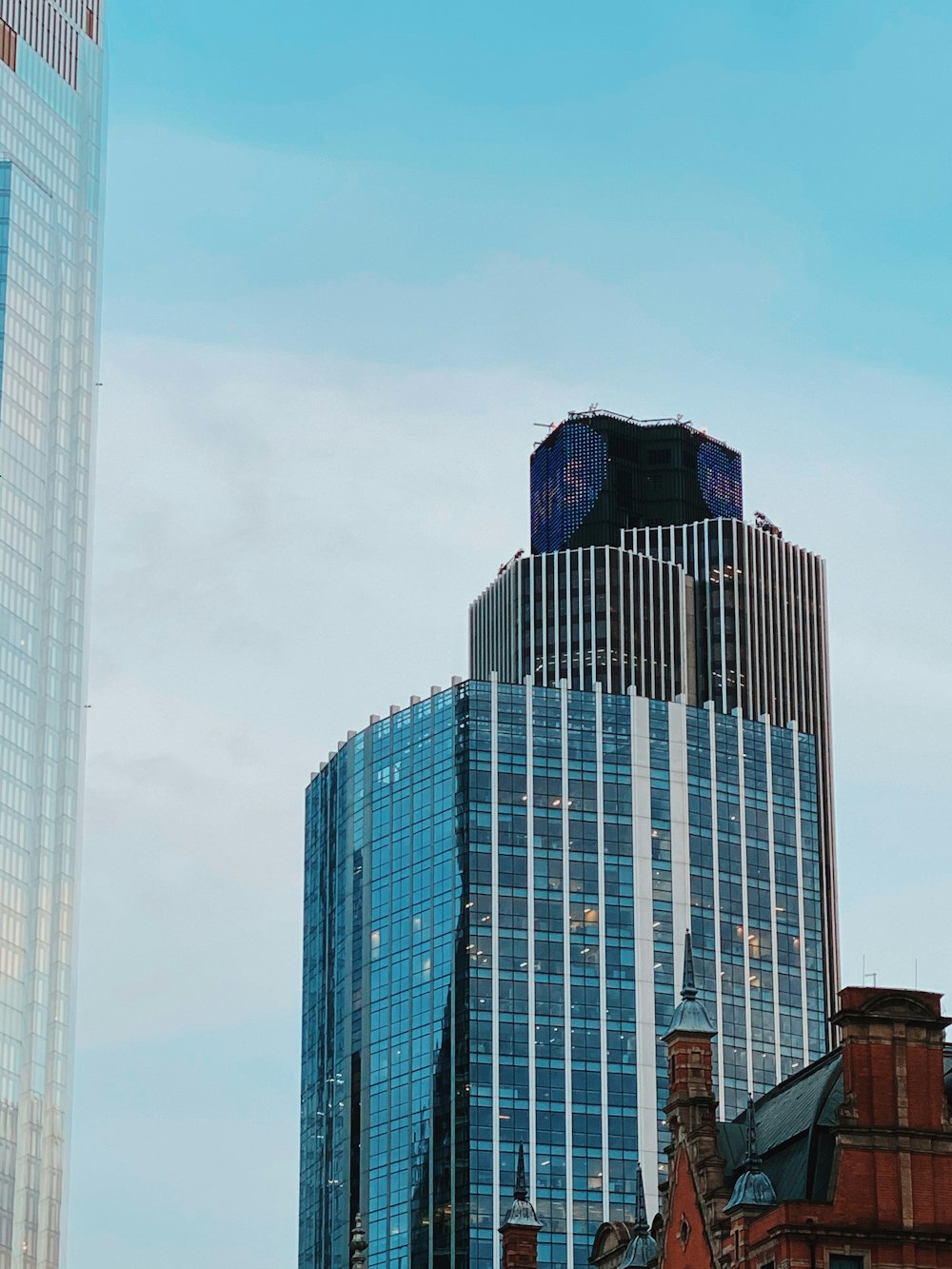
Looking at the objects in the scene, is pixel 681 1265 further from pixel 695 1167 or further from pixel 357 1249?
pixel 357 1249

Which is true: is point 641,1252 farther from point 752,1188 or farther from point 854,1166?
point 854,1166

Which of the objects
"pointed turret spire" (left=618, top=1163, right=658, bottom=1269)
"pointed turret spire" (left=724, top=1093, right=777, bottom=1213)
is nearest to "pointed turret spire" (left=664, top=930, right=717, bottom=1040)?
"pointed turret spire" (left=618, top=1163, right=658, bottom=1269)

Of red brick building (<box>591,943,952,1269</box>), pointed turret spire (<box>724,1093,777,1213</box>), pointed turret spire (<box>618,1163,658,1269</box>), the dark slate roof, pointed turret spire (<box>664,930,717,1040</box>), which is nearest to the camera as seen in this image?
red brick building (<box>591,943,952,1269</box>)

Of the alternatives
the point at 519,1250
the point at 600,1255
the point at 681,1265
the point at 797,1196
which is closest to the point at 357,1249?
the point at 519,1250

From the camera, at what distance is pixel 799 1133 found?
309 ft

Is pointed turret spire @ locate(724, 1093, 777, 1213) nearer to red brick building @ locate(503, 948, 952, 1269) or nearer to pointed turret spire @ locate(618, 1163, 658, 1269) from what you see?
red brick building @ locate(503, 948, 952, 1269)

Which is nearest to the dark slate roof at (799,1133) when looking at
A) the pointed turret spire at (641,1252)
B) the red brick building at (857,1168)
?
the red brick building at (857,1168)

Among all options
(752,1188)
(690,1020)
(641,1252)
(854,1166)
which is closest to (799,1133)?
(752,1188)

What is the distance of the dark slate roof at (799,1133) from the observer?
9256 centimetres

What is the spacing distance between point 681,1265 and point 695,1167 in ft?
13.5

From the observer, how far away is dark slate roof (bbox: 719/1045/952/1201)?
92.6m

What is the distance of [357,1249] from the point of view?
434 ft

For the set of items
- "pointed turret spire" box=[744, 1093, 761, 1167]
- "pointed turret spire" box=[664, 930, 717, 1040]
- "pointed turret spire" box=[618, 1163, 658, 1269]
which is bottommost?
"pointed turret spire" box=[618, 1163, 658, 1269]

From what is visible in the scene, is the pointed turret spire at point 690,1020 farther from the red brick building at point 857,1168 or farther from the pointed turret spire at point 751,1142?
the red brick building at point 857,1168
